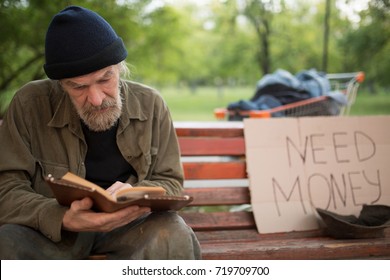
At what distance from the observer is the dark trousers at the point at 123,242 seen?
190cm

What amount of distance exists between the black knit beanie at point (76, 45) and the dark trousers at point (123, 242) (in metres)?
0.67

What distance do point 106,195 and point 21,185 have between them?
59 cm

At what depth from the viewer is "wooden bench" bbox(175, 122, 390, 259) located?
7.99ft

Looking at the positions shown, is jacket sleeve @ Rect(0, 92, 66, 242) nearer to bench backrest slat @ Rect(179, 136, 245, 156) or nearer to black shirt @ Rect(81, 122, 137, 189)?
black shirt @ Rect(81, 122, 137, 189)

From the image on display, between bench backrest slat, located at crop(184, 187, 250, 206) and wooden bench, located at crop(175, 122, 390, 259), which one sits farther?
bench backrest slat, located at crop(184, 187, 250, 206)

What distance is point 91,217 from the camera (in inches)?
74.0

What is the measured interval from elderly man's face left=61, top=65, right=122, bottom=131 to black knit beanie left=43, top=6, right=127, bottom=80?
0.06m

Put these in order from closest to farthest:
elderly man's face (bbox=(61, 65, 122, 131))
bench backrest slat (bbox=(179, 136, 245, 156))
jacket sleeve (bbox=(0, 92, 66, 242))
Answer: jacket sleeve (bbox=(0, 92, 66, 242)), elderly man's face (bbox=(61, 65, 122, 131)), bench backrest slat (bbox=(179, 136, 245, 156))

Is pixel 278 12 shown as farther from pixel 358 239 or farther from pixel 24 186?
pixel 24 186

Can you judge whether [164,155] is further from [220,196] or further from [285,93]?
[285,93]

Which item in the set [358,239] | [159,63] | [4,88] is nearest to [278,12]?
[159,63]

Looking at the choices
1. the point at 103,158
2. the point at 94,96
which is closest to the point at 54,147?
the point at 103,158

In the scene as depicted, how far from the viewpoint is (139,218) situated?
83.9 inches

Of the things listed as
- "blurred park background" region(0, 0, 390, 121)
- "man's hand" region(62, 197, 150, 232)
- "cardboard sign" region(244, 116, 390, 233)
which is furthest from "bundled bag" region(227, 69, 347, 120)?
"man's hand" region(62, 197, 150, 232)
